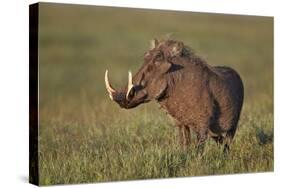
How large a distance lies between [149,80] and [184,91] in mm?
438

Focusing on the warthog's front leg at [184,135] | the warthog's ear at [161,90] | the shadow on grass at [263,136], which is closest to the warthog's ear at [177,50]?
the warthog's ear at [161,90]

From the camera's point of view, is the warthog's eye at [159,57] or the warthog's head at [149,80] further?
the warthog's eye at [159,57]

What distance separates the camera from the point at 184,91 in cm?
1023

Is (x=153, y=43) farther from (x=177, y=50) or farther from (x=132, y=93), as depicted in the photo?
(x=132, y=93)

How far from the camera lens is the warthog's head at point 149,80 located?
998cm

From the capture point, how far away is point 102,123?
32.9ft

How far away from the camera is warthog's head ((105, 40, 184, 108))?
9.98 meters

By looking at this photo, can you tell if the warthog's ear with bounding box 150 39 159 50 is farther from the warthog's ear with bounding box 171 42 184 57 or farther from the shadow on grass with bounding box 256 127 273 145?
the shadow on grass with bounding box 256 127 273 145

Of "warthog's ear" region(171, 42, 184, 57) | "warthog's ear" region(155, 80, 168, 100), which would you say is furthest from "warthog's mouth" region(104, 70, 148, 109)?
"warthog's ear" region(171, 42, 184, 57)

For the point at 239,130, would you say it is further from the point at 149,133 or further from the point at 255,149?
the point at 149,133

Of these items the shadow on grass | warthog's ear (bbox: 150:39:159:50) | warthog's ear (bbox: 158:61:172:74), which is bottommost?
the shadow on grass

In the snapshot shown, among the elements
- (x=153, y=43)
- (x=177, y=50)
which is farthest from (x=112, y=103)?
(x=177, y=50)

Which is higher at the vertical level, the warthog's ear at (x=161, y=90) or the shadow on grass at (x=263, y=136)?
the warthog's ear at (x=161, y=90)

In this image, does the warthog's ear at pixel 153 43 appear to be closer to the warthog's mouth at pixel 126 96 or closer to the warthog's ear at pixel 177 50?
the warthog's ear at pixel 177 50
